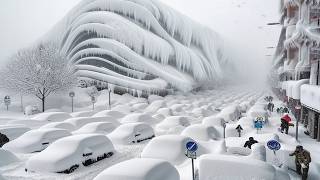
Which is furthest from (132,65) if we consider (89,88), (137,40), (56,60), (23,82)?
(23,82)

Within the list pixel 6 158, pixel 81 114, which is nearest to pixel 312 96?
pixel 81 114

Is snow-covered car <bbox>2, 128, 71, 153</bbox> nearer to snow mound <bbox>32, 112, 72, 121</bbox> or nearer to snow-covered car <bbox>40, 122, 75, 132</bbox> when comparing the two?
snow-covered car <bbox>40, 122, 75, 132</bbox>

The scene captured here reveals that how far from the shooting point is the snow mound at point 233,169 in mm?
11203

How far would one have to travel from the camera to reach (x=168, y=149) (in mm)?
15867

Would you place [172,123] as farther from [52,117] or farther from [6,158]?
[6,158]

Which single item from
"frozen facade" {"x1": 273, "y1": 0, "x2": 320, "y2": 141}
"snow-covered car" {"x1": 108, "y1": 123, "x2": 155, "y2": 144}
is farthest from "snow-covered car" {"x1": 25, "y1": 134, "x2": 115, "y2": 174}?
"frozen facade" {"x1": 273, "y1": 0, "x2": 320, "y2": 141}

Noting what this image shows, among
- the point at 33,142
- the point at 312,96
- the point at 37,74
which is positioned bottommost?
the point at 33,142

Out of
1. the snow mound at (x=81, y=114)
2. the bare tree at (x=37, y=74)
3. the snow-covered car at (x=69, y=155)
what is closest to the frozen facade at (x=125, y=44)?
the bare tree at (x=37, y=74)

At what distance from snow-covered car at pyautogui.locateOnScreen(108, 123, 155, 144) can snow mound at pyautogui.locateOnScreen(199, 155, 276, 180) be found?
9.54 meters

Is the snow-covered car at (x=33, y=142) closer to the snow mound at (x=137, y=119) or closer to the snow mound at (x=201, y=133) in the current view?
the snow mound at (x=201, y=133)

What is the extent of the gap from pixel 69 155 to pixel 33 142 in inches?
187

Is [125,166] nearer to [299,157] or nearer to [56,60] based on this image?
[299,157]

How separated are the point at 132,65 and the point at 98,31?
11.4m

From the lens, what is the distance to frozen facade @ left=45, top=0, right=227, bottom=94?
228ft
